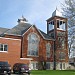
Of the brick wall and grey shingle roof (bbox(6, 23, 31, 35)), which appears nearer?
the brick wall

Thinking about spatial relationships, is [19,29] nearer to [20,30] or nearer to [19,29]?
[19,29]

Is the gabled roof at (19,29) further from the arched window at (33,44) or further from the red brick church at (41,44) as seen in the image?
the arched window at (33,44)

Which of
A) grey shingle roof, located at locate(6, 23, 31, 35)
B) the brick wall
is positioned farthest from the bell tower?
the brick wall

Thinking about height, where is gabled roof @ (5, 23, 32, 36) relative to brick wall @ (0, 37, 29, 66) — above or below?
above

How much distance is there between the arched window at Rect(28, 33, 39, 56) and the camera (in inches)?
2394

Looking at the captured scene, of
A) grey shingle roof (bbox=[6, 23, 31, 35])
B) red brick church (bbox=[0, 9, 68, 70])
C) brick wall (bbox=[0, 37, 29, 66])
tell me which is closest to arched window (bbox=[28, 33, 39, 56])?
red brick church (bbox=[0, 9, 68, 70])

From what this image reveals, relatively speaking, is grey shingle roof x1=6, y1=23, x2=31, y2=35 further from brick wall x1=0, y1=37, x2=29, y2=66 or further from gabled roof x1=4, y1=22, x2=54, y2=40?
brick wall x1=0, y1=37, x2=29, y2=66

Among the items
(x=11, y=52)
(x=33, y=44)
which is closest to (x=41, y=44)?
(x=33, y=44)

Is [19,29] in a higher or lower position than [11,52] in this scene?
higher

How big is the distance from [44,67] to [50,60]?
3.17 metres

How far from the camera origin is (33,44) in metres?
61.3

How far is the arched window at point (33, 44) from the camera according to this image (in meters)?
60.8

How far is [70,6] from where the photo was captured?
4109cm

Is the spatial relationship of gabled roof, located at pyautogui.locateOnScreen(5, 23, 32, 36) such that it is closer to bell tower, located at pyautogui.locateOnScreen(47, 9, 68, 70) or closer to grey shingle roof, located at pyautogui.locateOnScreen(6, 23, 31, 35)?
grey shingle roof, located at pyautogui.locateOnScreen(6, 23, 31, 35)
